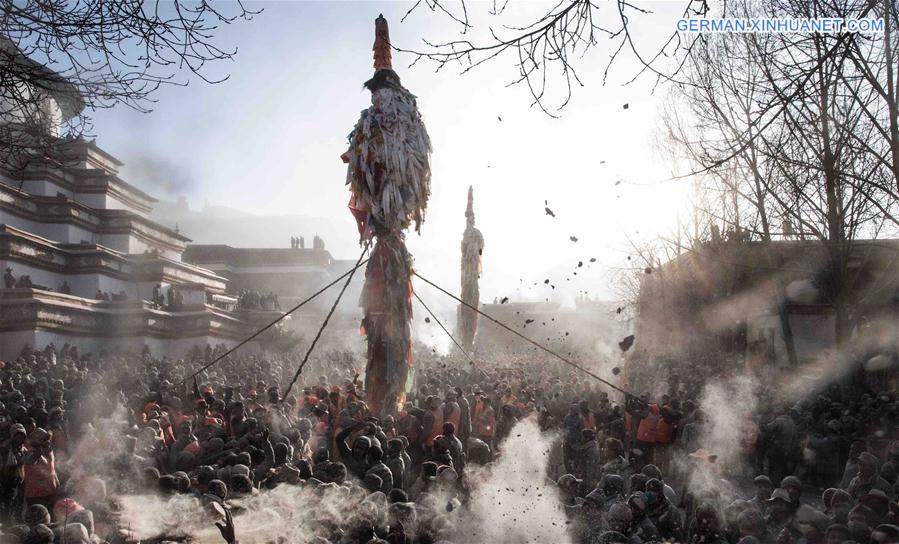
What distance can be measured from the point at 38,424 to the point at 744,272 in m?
21.2

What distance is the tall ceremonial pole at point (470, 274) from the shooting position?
25.2m

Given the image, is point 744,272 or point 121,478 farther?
point 744,272

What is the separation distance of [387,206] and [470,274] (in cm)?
1726

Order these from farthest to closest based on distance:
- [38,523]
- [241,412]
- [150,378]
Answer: [150,378] < [241,412] < [38,523]

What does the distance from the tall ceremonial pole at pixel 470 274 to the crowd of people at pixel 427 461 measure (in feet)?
32.3

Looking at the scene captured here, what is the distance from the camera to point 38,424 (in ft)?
33.9

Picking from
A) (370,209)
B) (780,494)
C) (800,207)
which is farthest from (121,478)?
(800,207)

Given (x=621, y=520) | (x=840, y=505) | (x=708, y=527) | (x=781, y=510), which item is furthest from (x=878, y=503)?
(x=621, y=520)

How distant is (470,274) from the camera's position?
2622cm

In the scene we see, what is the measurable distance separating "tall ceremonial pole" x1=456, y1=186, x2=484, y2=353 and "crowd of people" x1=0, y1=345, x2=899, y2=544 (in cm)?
984

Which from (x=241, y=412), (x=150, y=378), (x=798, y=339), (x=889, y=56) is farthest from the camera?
(x=798, y=339)

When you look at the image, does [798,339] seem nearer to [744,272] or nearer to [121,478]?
[744,272]

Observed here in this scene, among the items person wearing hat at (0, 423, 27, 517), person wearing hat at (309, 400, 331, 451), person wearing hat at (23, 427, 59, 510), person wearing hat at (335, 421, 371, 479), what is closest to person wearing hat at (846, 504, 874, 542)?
person wearing hat at (335, 421, 371, 479)

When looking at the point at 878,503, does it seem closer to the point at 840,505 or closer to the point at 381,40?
the point at 840,505
